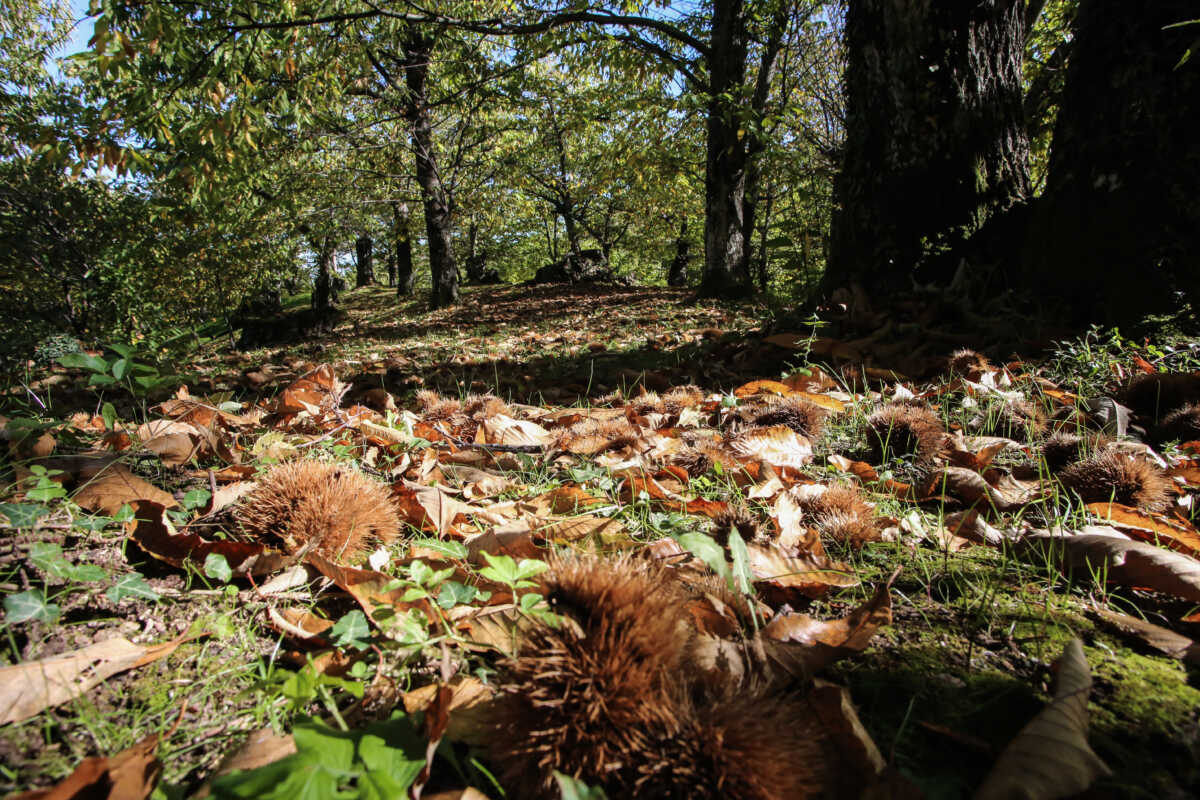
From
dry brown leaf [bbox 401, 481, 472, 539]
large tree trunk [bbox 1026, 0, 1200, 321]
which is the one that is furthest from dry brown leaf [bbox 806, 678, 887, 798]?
large tree trunk [bbox 1026, 0, 1200, 321]

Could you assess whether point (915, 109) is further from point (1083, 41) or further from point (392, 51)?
point (392, 51)

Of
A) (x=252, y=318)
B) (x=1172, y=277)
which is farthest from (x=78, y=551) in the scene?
(x=252, y=318)

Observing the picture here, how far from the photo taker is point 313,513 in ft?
3.79

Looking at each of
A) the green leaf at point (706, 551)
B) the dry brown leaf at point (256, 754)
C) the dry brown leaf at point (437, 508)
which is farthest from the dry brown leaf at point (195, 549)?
the green leaf at point (706, 551)

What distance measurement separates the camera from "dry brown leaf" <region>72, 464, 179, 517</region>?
4.14ft

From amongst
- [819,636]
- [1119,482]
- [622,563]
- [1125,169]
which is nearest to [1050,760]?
[819,636]

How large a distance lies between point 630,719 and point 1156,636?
931 millimetres

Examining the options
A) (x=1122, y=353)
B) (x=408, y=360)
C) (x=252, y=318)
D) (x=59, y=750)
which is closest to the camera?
(x=59, y=750)

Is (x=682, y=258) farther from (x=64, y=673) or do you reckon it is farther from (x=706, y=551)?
(x=64, y=673)

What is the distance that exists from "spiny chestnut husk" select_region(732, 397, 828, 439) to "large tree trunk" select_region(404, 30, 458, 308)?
10876 millimetres

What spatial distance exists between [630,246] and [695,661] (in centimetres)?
2674

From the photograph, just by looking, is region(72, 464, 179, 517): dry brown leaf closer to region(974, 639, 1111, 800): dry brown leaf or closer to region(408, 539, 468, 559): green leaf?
region(408, 539, 468, 559): green leaf

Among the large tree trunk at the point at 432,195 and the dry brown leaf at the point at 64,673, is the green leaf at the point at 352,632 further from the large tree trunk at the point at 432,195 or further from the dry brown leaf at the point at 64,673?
the large tree trunk at the point at 432,195

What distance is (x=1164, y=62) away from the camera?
2.72 m
